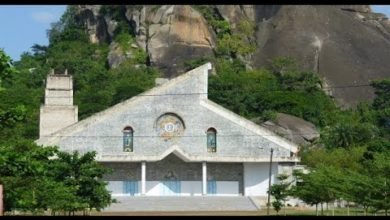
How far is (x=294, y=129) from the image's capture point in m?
56.8

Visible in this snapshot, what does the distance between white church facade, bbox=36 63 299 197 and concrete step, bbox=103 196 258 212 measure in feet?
7.89

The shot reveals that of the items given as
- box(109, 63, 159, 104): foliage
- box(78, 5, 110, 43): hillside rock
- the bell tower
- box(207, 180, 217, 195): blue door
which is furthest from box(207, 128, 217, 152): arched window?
box(78, 5, 110, 43): hillside rock

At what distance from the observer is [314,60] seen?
254ft

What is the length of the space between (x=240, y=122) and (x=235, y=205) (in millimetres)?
6228

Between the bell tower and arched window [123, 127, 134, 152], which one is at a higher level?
the bell tower

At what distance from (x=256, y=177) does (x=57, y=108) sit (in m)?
11.4

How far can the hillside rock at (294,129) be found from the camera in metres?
55.7

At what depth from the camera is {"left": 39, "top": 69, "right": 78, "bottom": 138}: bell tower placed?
1863 inches

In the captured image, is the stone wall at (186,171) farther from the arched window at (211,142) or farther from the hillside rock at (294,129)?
the hillside rock at (294,129)

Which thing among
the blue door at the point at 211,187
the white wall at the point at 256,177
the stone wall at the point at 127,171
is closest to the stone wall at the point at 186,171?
the blue door at the point at 211,187

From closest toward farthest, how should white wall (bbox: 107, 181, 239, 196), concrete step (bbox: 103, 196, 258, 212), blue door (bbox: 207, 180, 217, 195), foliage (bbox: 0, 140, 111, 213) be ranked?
1. foliage (bbox: 0, 140, 111, 213)
2. concrete step (bbox: 103, 196, 258, 212)
3. white wall (bbox: 107, 181, 239, 196)
4. blue door (bbox: 207, 180, 217, 195)

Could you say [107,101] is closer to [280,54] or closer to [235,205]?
[280,54]

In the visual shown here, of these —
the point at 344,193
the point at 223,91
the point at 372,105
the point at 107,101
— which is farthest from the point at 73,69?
the point at 344,193

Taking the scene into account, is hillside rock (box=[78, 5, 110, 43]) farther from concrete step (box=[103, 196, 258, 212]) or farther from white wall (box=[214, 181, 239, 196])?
concrete step (box=[103, 196, 258, 212])
